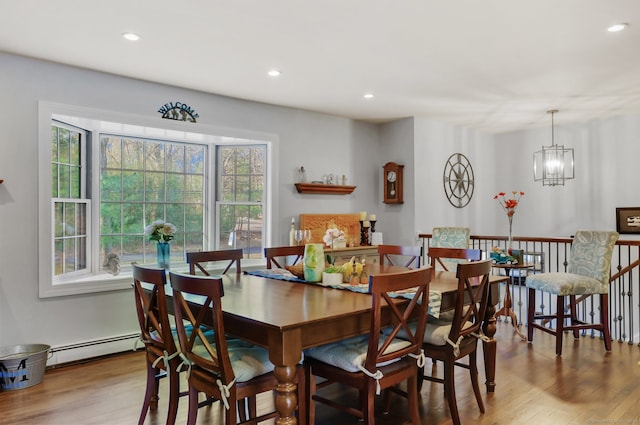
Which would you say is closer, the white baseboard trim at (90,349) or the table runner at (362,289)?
the table runner at (362,289)

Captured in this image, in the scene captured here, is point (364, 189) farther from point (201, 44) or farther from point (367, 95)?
point (201, 44)

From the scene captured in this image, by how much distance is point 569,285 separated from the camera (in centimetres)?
401

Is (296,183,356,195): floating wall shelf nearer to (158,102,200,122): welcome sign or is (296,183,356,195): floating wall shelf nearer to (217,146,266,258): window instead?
(217,146,266,258): window

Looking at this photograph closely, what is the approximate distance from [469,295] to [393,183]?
3.58 m

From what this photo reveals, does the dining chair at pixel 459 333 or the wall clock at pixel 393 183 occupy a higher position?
the wall clock at pixel 393 183

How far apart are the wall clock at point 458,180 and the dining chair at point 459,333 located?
3751 millimetres

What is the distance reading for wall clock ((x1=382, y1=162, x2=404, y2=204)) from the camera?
6010 millimetres

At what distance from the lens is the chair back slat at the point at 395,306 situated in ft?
6.70

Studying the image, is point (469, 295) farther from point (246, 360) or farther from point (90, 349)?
point (90, 349)

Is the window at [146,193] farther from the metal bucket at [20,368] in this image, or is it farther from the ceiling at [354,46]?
the metal bucket at [20,368]

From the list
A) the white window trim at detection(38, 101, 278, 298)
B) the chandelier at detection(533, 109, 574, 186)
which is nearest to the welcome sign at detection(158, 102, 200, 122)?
the white window trim at detection(38, 101, 278, 298)

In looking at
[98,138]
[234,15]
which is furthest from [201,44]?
[98,138]

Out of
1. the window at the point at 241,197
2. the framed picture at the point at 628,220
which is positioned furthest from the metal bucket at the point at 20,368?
the framed picture at the point at 628,220

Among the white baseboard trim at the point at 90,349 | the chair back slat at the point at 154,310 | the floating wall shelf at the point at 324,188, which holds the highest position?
the floating wall shelf at the point at 324,188
